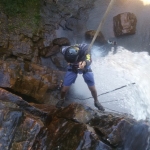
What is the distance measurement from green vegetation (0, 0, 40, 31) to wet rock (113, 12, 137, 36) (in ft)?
11.2

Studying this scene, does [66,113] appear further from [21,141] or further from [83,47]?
[83,47]

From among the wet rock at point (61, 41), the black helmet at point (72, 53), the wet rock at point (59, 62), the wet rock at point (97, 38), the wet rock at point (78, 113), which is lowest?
the wet rock at point (78, 113)

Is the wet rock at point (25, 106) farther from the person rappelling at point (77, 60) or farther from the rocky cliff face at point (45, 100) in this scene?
the person rappelling at point (77, 60)

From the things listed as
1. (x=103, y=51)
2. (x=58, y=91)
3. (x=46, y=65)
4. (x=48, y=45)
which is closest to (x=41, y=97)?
(x=58, y=91)

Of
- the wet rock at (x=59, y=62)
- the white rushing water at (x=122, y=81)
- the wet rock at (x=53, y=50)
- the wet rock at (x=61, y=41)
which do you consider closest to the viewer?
the white rushing water at (x=122, y=81)

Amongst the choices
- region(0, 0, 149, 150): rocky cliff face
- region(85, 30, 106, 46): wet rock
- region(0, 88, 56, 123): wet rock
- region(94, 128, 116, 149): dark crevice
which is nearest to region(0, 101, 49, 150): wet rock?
region(0, 0, 149, 150): rocky cliff face

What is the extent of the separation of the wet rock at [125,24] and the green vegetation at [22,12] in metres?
3.41

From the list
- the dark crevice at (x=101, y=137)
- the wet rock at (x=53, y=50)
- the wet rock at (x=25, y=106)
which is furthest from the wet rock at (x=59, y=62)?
the dark crevice at (x=101, y=137)

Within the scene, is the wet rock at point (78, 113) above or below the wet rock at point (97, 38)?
below

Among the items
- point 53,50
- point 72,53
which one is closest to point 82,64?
point 72,53

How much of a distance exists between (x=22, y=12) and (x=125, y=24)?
14.3 ft

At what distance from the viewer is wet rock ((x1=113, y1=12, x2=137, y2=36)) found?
11.0 metres

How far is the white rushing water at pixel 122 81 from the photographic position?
373 inches

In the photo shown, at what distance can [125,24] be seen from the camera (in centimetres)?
1105
